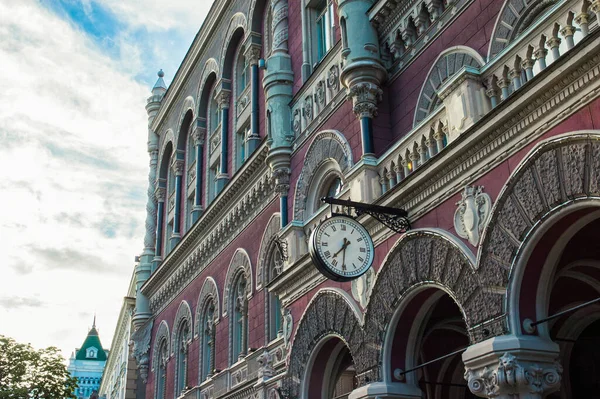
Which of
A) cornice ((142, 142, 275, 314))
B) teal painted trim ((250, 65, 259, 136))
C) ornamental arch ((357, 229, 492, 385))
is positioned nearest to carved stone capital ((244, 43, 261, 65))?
teal painted trim ((250, 65, 259, 136))

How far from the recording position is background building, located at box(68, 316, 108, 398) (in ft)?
405

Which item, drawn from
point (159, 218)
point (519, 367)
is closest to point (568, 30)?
point (519, 367)

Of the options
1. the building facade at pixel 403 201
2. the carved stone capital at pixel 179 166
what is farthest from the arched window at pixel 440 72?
the carved stone capital at pixel 179 166

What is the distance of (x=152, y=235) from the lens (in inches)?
1404

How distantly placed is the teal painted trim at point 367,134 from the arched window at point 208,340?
1175cm

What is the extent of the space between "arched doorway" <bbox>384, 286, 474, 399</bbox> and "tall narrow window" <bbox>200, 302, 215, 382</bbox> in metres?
9.48

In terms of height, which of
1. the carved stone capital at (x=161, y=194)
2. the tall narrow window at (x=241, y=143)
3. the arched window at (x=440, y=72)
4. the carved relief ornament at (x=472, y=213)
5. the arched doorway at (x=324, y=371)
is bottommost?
the arched doorway at (x=324, y=371)

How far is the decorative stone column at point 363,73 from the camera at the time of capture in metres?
15.2

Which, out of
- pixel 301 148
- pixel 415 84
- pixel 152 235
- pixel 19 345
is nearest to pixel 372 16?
pixel 415 84

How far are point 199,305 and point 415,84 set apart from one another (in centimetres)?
1393

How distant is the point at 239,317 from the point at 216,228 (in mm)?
3774

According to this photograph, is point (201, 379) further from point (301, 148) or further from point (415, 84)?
point (415, 84)

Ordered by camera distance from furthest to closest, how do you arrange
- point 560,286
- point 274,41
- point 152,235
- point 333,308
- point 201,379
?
point 152,235 → point 201,379 → point 274,41 → point 333,308 → point 560,286

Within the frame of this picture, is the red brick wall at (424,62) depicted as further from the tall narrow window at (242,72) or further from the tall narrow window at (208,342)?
the tall narrow window at (208,342)
